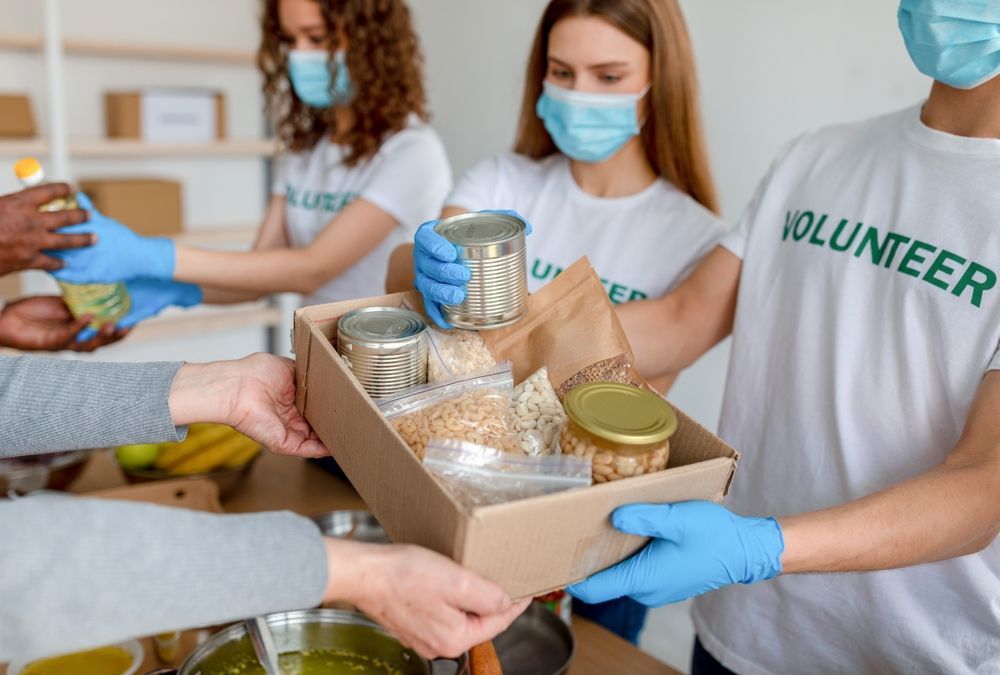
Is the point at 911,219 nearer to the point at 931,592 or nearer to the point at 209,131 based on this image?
the point at 931,592

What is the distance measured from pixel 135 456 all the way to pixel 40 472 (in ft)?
0.56

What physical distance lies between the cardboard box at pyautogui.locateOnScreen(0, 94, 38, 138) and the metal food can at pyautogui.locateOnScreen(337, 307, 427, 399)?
2595mm

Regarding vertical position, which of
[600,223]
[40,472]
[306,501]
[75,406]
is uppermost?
[600,223]

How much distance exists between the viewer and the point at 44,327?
1.85m

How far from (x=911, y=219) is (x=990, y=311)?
0.57ft

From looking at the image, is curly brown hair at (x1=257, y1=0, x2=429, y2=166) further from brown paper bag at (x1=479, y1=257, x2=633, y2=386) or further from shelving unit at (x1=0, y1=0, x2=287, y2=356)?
brown paper bag at (x1=479, y1=257, x2=633, y2=386)

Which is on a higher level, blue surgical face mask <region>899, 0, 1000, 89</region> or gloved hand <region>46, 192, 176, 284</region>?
blue surgical face mask <region>899, 0, 1000, 89</region>

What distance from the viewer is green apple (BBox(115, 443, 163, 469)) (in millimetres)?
1684

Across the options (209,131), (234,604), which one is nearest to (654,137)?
(234,604)

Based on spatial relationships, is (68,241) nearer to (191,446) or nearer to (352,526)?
(191,446)

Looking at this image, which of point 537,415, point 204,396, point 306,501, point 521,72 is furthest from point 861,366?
point 521,72

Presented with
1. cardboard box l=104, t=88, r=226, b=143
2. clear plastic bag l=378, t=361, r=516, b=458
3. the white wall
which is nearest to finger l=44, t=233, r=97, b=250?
clear plastic bag l=378, t=361, r=516, b=458

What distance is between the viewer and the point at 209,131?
3611mm

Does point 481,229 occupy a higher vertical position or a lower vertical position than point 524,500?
higher
